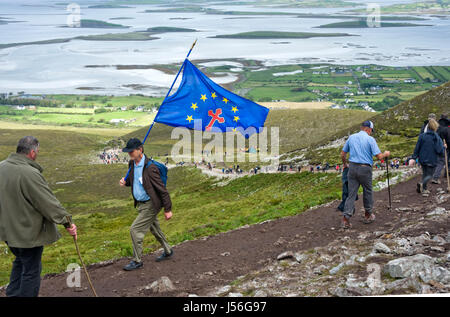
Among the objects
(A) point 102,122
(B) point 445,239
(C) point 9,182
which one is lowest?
(A) point 102,122

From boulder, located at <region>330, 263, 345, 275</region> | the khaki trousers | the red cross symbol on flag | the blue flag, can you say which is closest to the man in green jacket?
the khaki trousers

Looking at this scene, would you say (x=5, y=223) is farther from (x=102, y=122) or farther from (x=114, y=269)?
(x=102, y=122)

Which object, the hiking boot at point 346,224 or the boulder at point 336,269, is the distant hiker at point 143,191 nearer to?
the boulder at point 336,269

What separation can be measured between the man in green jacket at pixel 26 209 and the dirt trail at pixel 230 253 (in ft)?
7.86

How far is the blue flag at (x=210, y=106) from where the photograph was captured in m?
17.4

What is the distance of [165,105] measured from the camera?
17.1 meters

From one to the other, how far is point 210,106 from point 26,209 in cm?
962

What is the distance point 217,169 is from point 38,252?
183 ft

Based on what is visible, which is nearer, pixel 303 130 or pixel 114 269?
pixel 114 269

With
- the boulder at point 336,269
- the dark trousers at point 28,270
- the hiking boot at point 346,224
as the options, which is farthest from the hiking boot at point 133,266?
the hiking boot at point 346,224

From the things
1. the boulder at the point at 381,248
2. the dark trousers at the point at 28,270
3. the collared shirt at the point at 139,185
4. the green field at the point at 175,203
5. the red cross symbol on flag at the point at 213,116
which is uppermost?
the red cross symbol on flag at the point at 213,116

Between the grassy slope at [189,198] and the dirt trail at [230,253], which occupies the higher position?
the dirt trail at [230,253]

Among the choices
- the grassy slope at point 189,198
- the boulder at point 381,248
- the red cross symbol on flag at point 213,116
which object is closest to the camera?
the boulder at point 381,248
